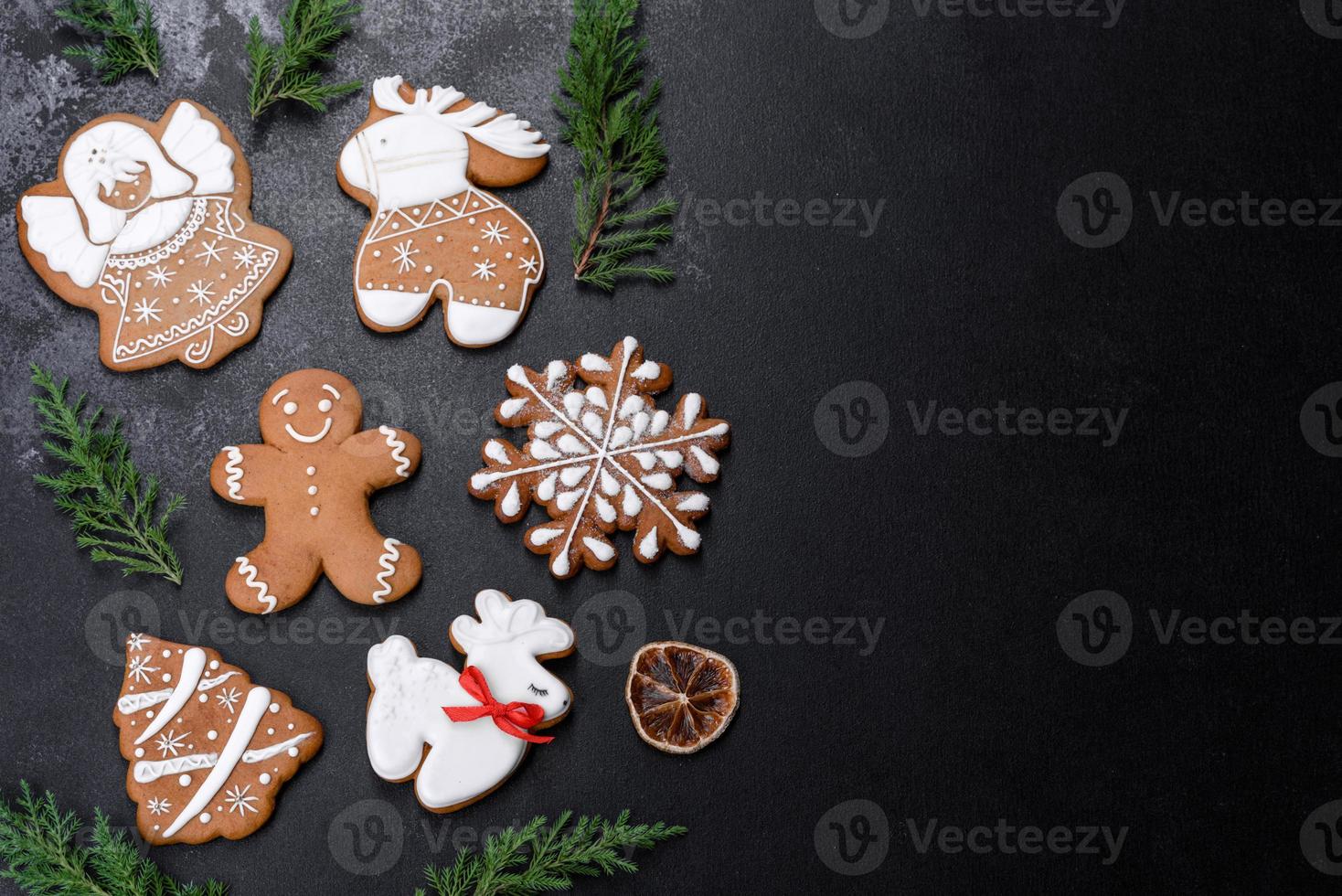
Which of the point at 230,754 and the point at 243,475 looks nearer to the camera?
the point at 230,754

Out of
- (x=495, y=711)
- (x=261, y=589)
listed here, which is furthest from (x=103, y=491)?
(x=495, y=711)

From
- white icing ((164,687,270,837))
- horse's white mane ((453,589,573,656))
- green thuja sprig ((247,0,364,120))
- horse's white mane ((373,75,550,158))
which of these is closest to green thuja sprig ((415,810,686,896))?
horse's white mane ((453,589,573,656))

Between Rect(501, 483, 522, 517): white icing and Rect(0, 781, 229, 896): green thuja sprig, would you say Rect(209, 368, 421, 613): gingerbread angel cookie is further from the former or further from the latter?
Rect(0, 781, 229, 896): green thuja sprig

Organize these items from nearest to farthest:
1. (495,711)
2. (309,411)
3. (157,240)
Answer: (495,711) → (309,411) → (157,240)

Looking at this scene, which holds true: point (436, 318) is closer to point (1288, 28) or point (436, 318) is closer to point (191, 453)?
point (191, 453)

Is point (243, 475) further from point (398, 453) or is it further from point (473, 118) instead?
point (473, 118)

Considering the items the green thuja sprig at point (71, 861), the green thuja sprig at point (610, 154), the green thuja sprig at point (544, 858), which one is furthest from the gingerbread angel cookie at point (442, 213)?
the green thuja sprig at point (71, 861)
